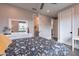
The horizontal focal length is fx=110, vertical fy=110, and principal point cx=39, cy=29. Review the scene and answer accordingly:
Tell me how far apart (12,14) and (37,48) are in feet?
2.28

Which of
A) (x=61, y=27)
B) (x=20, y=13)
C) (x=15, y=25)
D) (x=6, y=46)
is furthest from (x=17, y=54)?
(x=61, y=27)

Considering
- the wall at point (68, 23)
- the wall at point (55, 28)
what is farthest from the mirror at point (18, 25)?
the wall at point (68, 23)

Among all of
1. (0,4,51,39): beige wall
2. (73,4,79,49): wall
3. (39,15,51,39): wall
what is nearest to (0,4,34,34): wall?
(0,4,51,39): beige wall

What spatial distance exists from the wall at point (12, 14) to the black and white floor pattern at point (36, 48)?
0.76ft

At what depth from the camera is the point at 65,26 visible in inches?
73.2

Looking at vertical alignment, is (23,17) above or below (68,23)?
above

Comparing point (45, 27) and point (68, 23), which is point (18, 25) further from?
point (68, 23)

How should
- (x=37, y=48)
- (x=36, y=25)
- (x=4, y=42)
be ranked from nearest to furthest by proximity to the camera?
(x=4, y=42) → (x=37, y=48) → (x=36, y=25)

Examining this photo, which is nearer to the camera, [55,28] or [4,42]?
[4,42]

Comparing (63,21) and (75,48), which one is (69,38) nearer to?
(75,48)

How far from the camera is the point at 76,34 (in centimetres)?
180

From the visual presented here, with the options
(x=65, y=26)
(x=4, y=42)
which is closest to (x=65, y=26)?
(x=65, y=26)

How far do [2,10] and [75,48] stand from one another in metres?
1.32

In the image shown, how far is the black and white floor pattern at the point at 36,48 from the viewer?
1631 mm
